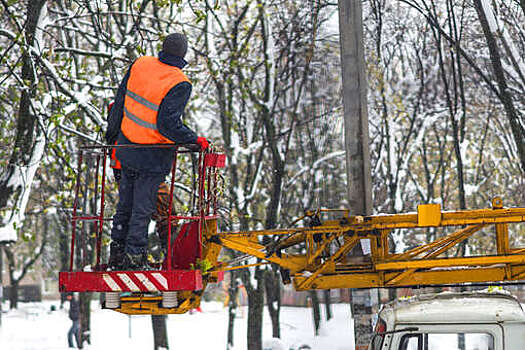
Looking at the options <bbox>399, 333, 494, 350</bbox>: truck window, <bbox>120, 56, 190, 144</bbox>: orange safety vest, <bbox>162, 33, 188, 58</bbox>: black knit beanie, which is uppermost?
<bbox>162, 33, 188, 58</bbox>: black knit beanie

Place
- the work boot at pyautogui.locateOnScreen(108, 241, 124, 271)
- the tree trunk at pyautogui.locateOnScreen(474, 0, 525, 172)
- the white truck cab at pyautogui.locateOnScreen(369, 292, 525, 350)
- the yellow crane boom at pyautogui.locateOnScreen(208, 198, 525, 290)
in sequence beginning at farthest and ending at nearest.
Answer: the tree trunk at pyautogui.locateOnScreen(474, 0, 525, 172) < the work boot at pyautogui.locateOnScreen(108, 241, 124, 271) < the yellow crane boom at pyautogui.locateOnScreen(208, 198, 525, 290) < the white truck cab at pyautogui.locateOnScreen(369, 292, 525, 350)

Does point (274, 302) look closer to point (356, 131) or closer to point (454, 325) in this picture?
point (356, 131)

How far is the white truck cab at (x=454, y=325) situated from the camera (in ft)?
17.5

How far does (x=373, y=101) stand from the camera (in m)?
20.2

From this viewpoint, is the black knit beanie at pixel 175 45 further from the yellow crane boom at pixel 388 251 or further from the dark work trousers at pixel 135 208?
the yellow crane boom at pixel 388 251

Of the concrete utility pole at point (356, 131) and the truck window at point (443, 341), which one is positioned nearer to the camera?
the truck window at point (443, 341)

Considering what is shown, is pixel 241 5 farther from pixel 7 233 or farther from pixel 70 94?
pixel 7 233

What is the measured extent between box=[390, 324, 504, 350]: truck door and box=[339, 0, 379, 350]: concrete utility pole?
2.39 m

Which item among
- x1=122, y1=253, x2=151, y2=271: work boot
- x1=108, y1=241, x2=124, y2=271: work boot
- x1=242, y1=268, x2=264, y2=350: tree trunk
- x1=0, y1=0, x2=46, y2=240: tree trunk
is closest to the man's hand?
x1=122, y1=253, x2=151, y2=271: work boot

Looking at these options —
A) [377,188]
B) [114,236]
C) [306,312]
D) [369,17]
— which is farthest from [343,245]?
[306,312]

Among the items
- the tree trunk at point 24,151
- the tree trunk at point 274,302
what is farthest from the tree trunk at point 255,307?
the tree trunk at point 24,151

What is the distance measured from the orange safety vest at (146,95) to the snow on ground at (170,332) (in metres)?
9.74

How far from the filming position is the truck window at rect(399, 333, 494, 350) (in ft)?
18.0

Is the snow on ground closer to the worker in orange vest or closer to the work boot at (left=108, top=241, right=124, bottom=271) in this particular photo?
the work boot at (left=108, top=241, right=124, bottom=271)
